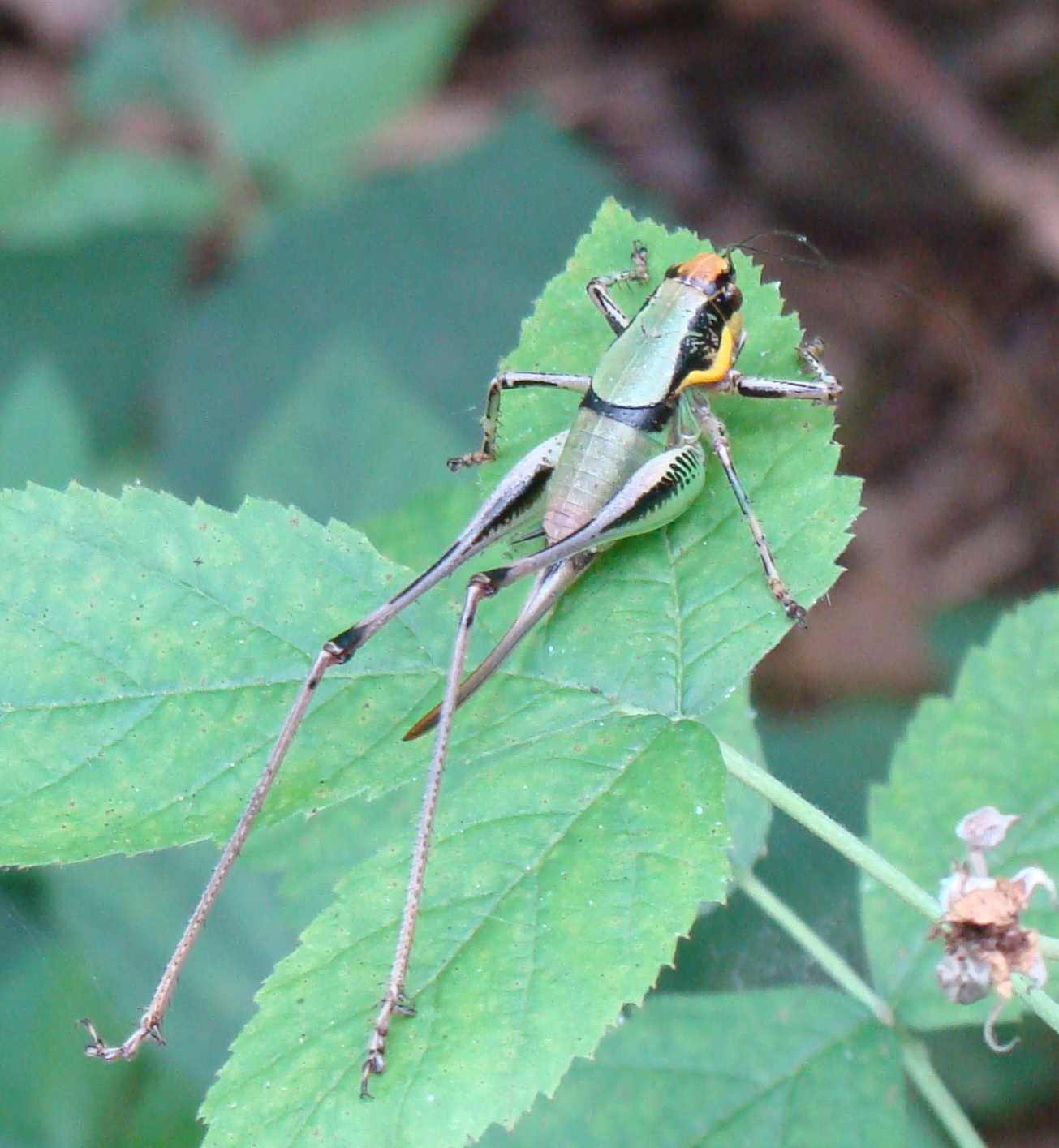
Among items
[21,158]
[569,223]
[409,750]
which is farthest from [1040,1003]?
[21,158]

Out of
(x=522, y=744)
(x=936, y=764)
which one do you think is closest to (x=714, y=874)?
(x=522, y=744)

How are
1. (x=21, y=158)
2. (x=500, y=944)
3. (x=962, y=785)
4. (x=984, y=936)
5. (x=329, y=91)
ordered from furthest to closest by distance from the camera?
1. (x=329, y=91)
2. (x=21, y=158)
3. (x=962, y=785)
4. (x=500, y=944)
5. (x=984, y=936)

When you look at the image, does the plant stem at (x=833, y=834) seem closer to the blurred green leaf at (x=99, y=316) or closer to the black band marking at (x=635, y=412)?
the black band marking at (x=635, y=412)

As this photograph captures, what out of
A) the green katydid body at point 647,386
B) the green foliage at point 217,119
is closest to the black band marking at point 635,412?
the green katydid body at point 647,386

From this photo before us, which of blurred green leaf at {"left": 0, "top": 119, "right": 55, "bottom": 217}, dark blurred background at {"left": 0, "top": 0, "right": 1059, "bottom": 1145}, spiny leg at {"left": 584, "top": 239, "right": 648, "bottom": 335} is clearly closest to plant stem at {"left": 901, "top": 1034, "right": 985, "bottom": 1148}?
spiny leg at {"left": 584, "top": 239, "right": 648, "bottom": 335}

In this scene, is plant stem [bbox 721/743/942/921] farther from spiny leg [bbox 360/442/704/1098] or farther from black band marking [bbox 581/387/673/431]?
black band marking [bbox 581/387/673/431]

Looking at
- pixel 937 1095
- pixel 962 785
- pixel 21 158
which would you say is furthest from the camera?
pixel 21 158

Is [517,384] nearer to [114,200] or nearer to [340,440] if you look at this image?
[340,440]
